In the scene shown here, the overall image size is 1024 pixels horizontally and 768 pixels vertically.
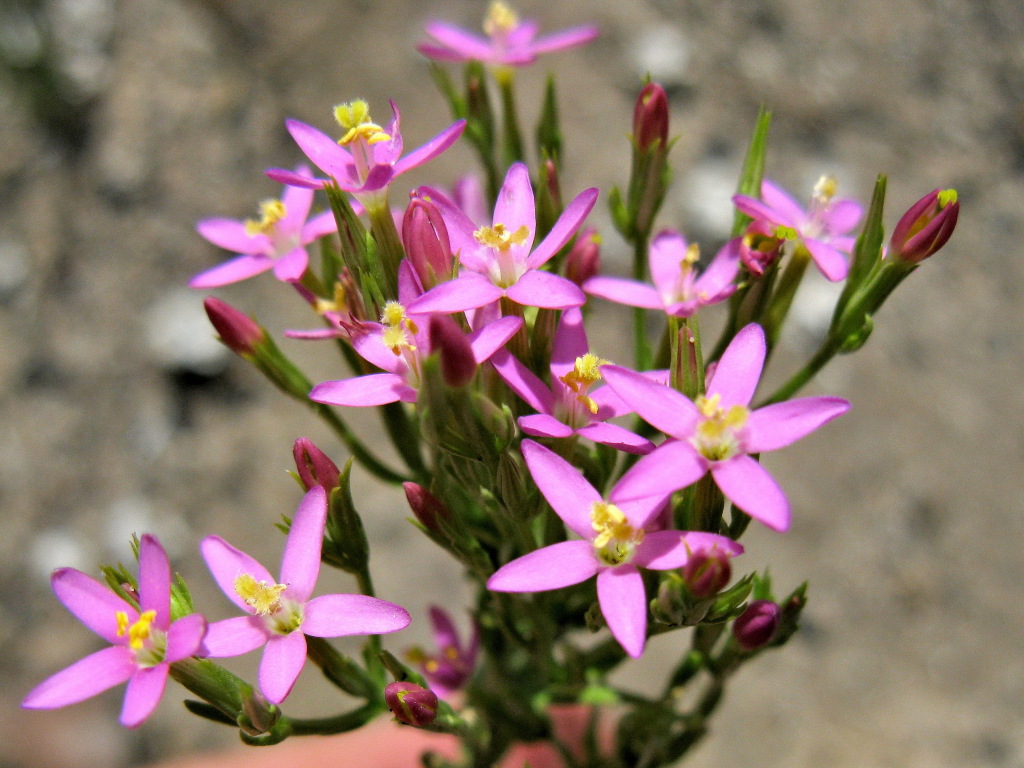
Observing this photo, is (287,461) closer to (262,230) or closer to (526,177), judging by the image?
(262,230)

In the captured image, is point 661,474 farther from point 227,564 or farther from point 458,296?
point 227,564

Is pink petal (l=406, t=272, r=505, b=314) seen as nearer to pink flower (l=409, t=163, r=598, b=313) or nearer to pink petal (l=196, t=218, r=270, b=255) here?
pink flower (l=409, t=163, r=598, b=313)

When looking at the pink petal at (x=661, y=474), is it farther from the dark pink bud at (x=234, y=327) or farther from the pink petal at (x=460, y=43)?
the pink petal at (x=460, y=43)

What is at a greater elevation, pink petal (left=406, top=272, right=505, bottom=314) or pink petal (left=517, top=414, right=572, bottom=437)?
pink petal (left=406, top=272, right=505, bottom=314)

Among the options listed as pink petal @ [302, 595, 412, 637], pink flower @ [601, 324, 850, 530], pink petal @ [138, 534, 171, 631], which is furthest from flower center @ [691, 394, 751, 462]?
pink petal @ [138, 534, 171, 631]

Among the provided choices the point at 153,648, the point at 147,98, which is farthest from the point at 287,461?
the point at 153,648

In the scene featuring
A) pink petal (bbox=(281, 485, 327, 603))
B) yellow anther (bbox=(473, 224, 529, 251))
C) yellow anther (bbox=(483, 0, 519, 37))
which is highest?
yellow anther (bbox=(483, 0, 519, 37))

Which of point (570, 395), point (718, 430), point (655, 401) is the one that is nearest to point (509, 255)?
point (570, 395)
